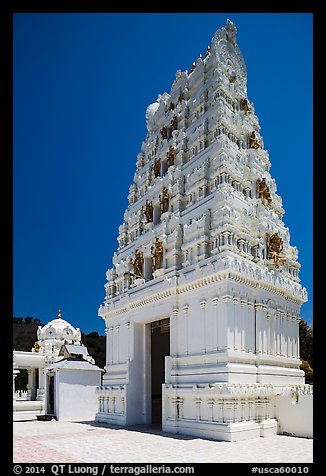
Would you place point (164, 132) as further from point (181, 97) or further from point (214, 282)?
point (214, 282)

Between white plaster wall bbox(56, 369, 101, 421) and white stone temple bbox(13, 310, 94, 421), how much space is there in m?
5.41

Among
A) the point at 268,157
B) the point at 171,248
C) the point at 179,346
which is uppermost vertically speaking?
A: the point at 268,157

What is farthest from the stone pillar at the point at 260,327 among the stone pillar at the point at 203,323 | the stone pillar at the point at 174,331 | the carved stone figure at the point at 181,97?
the carved stone figure at the point at 181,97

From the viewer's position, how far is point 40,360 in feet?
149

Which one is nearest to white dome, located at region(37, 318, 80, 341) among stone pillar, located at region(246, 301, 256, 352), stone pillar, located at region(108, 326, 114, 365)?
stone pillar, located at region(108, 326, 114, 365)

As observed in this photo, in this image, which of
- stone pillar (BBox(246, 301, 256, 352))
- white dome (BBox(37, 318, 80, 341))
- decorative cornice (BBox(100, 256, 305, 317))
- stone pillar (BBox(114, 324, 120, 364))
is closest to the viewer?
decorative cornice (BBox(100, 256, 305, 317))

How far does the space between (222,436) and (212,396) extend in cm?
157

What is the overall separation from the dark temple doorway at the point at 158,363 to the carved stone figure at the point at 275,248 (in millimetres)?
7615

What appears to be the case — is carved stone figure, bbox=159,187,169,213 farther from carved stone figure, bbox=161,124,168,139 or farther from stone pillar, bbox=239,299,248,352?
stone pillar, bbox=239,299,248,352

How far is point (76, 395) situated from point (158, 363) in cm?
666

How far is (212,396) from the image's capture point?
1919cm

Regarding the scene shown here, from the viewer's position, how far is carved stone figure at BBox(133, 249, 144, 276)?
27.2 metres
